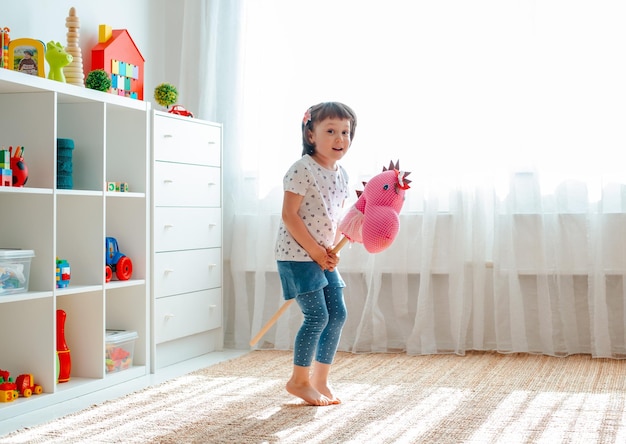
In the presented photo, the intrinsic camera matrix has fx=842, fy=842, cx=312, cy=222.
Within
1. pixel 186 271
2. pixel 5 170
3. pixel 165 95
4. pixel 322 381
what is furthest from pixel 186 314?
pixel 5 170

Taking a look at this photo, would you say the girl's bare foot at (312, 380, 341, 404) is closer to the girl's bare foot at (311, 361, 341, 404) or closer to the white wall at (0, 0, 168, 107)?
the girl's bare foot at (311, 361, 341, 404)

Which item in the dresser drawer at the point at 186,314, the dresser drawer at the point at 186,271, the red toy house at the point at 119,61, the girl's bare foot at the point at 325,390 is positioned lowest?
the girl's bare foot at the point at 325,390

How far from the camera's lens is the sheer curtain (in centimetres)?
326

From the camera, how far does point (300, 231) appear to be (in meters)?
2.36

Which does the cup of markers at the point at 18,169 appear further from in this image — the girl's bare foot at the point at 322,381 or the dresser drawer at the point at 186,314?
the girl's bare foot at the point at 322,381

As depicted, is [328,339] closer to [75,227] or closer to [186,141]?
[75,227]

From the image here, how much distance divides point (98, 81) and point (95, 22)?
525 millimetres

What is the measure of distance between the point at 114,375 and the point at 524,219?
1.67 m

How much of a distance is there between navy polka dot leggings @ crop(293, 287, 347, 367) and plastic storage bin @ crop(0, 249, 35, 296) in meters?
0.79

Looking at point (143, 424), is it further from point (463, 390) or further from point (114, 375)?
point (463, 390)

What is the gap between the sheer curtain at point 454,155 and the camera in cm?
326

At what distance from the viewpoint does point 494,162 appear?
3350mm

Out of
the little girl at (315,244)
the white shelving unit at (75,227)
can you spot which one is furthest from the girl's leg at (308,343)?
the white shelving unit at (75,227)

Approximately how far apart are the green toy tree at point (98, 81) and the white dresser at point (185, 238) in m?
0.25
